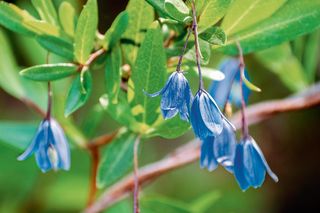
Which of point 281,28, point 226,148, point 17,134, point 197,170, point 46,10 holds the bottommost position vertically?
point 197,170

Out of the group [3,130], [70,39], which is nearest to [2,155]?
[3,130]

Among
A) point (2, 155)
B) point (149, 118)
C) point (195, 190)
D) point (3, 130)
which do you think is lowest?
point (195, 190)

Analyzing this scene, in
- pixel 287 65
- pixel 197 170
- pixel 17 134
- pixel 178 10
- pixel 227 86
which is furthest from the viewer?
pixel 197 170

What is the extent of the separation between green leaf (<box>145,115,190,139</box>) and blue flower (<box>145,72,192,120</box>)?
117 mm

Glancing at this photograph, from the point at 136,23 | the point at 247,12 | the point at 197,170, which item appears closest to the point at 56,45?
the point at 136,23

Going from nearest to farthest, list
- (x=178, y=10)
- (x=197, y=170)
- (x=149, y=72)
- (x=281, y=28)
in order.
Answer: (x=178, y=10) < (x=149, y=72) < (x=281, y=28) < (x=197, y=170)

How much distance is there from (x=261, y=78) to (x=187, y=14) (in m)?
1.94

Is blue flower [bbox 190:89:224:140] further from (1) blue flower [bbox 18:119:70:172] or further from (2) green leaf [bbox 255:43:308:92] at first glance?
(2) green leaf [bbox 255:43:308:92]

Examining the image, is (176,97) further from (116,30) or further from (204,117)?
(116,30)

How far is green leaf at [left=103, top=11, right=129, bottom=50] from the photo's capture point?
127 centimetres

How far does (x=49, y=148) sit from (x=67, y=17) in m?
0.29

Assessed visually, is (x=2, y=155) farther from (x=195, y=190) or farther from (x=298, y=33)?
(x=298, y=33)

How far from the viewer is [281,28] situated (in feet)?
4.63

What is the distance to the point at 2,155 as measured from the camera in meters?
2.75
